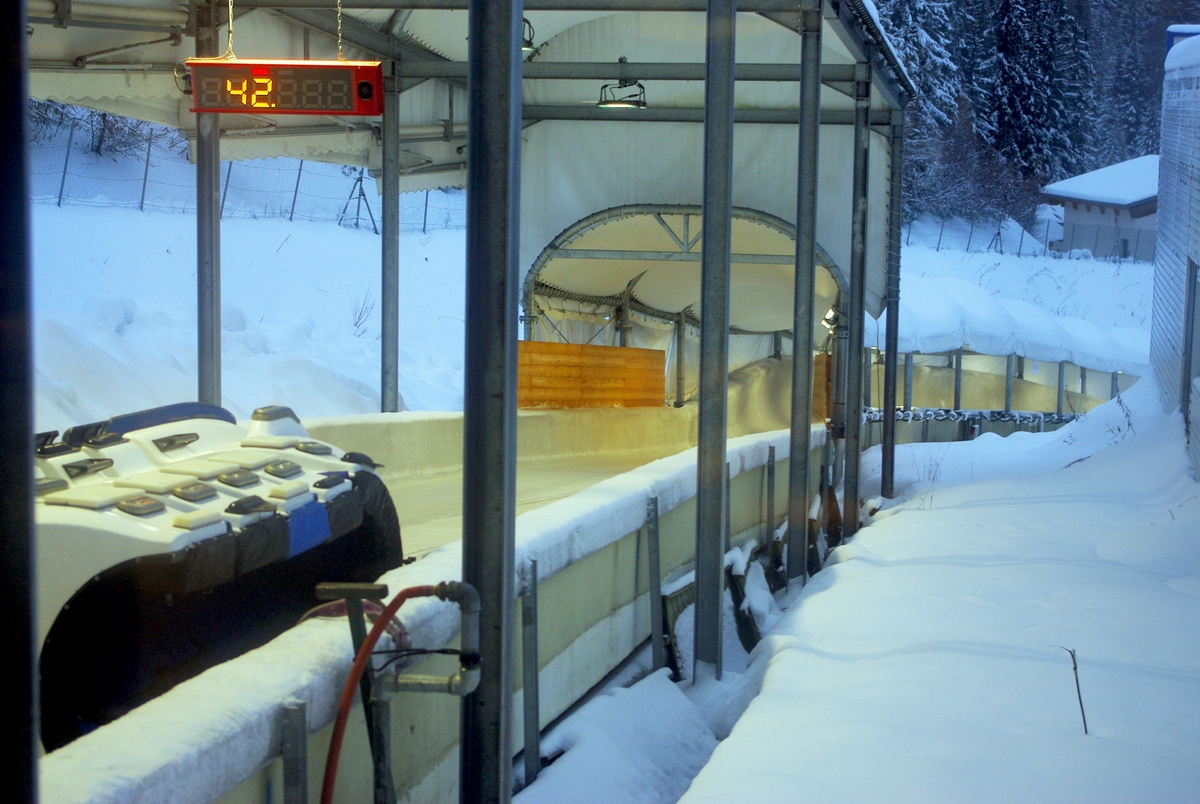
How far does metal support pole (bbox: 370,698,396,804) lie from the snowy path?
959mm

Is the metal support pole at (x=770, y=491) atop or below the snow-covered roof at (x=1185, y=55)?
below

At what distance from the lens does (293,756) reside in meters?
2.79

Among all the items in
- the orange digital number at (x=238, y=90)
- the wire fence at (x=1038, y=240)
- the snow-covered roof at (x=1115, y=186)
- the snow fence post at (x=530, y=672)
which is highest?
the snow-covered roof at (x=1115, y=186)

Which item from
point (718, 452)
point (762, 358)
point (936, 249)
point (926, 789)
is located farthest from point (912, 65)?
point (926, 789)

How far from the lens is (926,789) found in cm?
335

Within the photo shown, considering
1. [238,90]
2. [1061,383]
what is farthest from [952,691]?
[1061,383]

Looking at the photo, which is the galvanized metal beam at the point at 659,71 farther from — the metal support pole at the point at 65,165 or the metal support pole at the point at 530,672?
the metal support pole at the point at 65,165

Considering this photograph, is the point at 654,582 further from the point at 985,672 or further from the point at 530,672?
the point at 985,672

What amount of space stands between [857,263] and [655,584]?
355 inches

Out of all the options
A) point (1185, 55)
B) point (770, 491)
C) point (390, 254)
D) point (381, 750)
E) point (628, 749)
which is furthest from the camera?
point (1185, 55)

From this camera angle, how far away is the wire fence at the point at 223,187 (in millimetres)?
34219

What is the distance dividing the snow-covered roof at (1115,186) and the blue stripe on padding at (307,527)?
5665cm

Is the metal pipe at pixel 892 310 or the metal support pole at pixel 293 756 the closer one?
the metal support pole at pixel 293 756

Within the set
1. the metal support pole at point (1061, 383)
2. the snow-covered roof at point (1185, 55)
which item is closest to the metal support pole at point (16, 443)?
the snow-covered roof at point (1185, 55)
